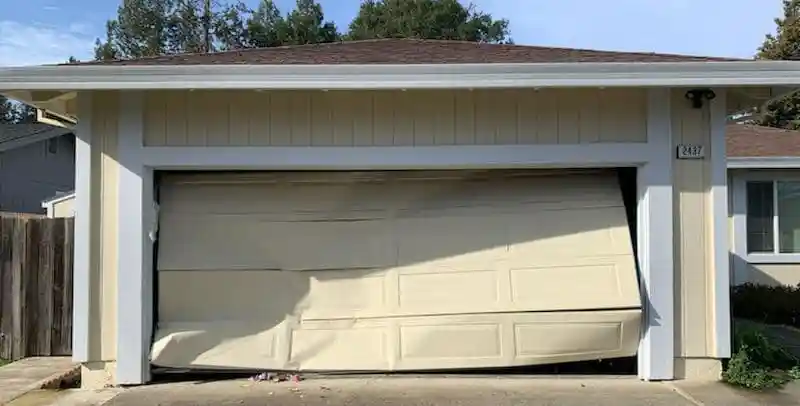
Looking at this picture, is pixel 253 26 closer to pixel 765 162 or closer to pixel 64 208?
pixel 64 208

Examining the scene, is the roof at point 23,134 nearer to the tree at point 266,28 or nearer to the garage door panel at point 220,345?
the tree at point 266,28

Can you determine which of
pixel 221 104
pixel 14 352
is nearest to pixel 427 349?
pixel 221 104

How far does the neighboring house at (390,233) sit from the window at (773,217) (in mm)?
5926

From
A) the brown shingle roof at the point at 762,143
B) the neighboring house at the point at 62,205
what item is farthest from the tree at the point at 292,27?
the brown shingle roof at the point at 762,143

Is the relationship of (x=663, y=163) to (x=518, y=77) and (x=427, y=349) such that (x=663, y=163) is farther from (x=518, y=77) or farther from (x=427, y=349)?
(x=427, y=349)

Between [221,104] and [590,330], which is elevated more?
[221,104]

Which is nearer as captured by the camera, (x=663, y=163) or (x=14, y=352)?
(x=663, y=163)

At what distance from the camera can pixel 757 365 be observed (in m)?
7.11

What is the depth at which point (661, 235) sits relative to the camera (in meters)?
6.87

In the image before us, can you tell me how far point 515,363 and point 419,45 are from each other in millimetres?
4196

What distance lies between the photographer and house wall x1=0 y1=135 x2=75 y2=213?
75.7 ft

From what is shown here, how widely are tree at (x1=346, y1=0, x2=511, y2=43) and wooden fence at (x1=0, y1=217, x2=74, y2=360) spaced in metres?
32.8

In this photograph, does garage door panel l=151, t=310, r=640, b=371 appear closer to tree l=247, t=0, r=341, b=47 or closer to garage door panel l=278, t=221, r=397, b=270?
garage door panel l=278, t=221, r=397, b=270

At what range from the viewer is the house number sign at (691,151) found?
6.90 m
